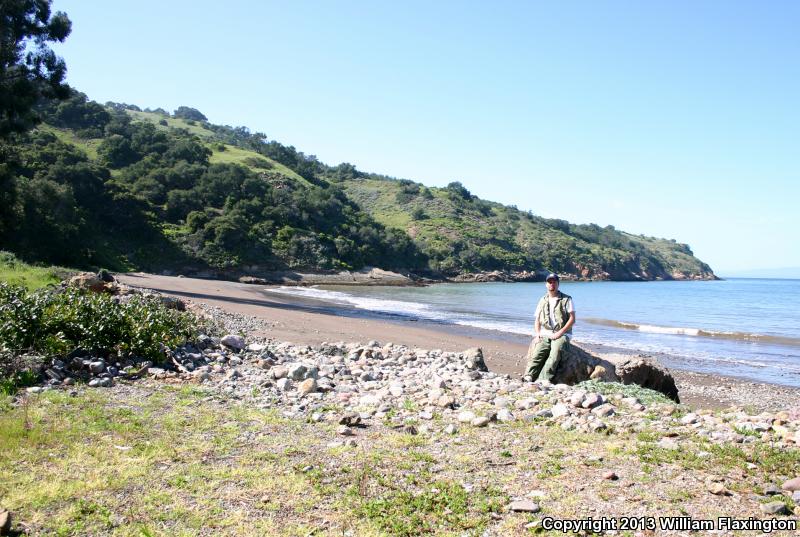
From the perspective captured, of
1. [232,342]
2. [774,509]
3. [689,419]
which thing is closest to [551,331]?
[689,419]

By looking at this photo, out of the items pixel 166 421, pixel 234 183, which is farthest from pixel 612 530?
pixel 234 183

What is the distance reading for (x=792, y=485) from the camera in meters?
4.17

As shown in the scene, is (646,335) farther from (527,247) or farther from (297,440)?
(527,247)

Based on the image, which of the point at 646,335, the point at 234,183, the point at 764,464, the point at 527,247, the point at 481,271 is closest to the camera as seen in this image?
the point at 764,464

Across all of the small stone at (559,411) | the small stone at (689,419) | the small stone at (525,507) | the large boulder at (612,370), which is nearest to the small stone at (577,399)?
the small stone at (559,411)

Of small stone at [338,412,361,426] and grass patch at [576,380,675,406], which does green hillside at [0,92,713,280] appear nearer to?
small stone at [338,412,361,426]

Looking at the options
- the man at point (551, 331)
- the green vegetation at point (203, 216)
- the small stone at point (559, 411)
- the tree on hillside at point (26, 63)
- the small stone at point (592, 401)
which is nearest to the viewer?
the small stone at point (559, 411)

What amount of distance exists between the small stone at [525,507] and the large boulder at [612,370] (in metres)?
5.48

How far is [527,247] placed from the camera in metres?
102

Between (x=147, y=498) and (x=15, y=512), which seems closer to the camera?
(x=15, y=512)

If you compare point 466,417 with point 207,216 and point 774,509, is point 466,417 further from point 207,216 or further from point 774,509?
point 207,216

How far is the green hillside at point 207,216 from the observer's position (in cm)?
3456

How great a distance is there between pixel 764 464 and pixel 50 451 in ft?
20.8

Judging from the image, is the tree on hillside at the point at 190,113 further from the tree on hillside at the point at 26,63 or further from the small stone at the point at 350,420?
the small stone at the point at 350,420
